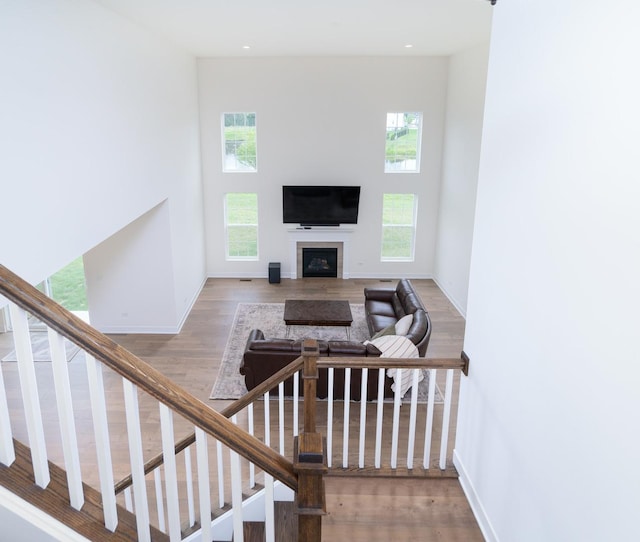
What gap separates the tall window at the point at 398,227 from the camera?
10.6 m

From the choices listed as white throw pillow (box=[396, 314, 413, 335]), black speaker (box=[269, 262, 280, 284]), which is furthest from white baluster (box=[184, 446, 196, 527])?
black speaker (box=[269, 262, 280, 284])

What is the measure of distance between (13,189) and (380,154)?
7776 mm

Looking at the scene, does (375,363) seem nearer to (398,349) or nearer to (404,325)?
(398,349)

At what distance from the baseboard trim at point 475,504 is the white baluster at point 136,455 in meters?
2.20

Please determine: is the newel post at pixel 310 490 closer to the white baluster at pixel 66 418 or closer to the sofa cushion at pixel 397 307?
the white baluster at pixel 66 418

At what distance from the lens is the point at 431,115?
9914 mm

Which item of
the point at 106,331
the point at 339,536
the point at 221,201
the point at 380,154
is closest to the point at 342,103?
the point at 380,154

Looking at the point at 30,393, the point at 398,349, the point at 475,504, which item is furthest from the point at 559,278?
the point at 398,349

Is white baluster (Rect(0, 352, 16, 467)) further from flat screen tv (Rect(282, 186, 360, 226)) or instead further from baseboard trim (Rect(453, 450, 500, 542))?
flat screen tv (Rect(282, 186, 360, 226))

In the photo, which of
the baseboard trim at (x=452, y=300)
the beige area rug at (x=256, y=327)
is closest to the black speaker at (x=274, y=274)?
the beige area rug at (x=256, y=327)

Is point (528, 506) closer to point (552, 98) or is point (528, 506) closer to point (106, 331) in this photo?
point (552, 98)

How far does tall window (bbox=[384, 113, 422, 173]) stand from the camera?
10.1 metres

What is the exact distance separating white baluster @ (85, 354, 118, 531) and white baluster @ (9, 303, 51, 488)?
0.48ft

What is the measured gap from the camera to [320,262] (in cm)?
1078
